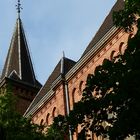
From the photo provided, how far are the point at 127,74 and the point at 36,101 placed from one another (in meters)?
23.2

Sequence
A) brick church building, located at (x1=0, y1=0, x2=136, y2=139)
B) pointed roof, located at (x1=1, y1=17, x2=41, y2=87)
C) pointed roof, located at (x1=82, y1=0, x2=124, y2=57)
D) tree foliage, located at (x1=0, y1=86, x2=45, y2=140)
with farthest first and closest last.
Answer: pointed roof, located at (x1=1, y1=17, x2=41, y2=87), pointed roof, located at (x1=82, y1=0, x2=124, y2=57), brick church building, located at (x1=0, y1=0, x2=136, y2=139), tree foliage, located at (x1=0, y1=86, x2=45, y2=140)

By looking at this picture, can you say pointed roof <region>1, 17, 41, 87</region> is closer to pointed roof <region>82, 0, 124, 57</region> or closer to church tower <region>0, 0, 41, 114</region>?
church tower <region>0, 0, 41, 114</region>

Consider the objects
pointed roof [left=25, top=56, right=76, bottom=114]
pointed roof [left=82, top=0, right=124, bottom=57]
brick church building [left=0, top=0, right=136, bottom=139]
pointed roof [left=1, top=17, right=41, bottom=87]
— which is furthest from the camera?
pointed roof [left=1, top=17, right=41, bottom=87]

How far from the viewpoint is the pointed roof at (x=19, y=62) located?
134ft

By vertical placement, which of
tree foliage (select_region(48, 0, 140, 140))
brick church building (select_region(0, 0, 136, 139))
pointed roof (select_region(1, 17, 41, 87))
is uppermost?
pointed roof (select_region(1, 17, 41, 87))

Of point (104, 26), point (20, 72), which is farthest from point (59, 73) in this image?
point (20, 72)

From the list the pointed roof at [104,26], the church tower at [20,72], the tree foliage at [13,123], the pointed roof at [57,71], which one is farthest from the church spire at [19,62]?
the tree foliage at [13,123]

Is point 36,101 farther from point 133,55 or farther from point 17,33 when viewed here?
point 133,55

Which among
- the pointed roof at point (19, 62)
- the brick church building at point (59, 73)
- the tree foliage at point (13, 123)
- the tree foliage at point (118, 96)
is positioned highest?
the pointed roof at point (19, 62)

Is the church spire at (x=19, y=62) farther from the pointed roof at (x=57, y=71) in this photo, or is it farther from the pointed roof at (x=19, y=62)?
the pointed roof at (x=57, y=71)

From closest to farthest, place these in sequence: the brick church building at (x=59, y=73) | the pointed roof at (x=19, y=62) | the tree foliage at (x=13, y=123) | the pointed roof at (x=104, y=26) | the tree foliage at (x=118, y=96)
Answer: the tree foliage at (x=118, y=96)
the tree foliage at (x=13, y=123)
the brick church building at (x=59, y=73)
the pointed roof at (x=104, y=26)
the pointed roof at (x=19, y=62)

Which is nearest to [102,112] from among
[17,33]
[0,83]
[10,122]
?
[10,122]

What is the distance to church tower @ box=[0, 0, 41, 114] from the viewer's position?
39.2 meters

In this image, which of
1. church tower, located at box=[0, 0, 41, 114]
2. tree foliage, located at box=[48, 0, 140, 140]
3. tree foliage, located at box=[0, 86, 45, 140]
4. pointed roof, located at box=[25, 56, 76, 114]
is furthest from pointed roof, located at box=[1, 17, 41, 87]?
tree foliage, located at box=[48, 0, 140, 140]
